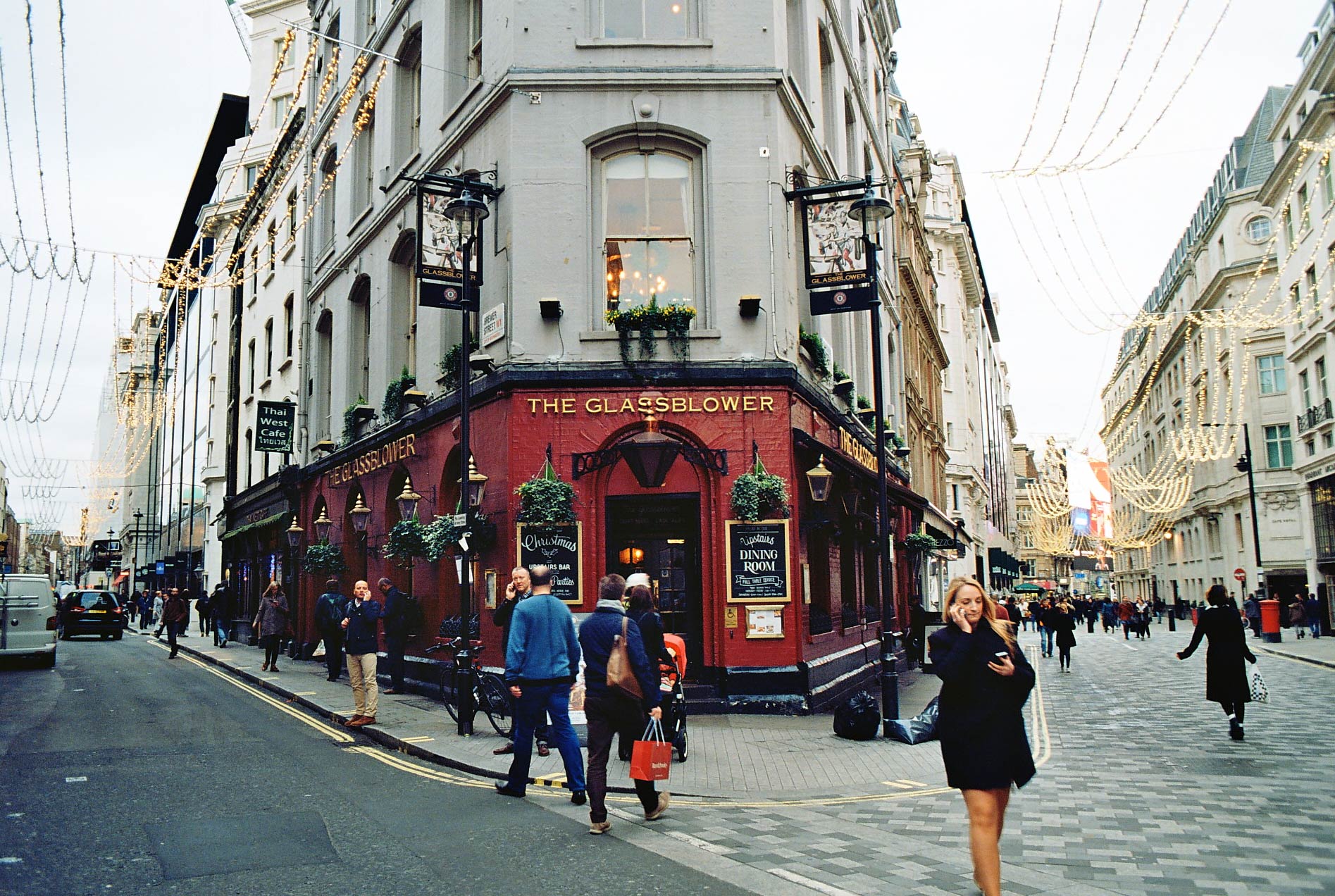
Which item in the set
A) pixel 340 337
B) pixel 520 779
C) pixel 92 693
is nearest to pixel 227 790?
pixel 520 779

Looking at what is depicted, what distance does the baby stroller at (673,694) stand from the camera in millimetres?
10141

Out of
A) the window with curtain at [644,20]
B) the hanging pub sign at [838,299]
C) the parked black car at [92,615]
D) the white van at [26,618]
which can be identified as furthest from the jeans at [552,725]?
the parked black car at [92,615]

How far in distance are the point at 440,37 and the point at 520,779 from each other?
14.7 metres

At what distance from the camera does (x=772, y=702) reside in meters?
14.2

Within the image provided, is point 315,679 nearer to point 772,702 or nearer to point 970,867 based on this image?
point 772,702

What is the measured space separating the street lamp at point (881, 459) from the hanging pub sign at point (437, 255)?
5306 mm

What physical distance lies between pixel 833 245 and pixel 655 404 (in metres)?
3.58

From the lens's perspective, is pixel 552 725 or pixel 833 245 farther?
pixel 833 245

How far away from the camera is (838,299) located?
1488 cm

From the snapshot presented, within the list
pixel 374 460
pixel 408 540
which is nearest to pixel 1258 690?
pixel 408 540

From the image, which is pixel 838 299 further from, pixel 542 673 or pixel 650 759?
pixel 650 759

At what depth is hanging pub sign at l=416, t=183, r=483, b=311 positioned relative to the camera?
14.5 m

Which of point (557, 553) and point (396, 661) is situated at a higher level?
point (557, 553)

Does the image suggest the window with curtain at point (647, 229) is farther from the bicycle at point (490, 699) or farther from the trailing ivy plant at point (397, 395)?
the bicycle at point (490, 699)
